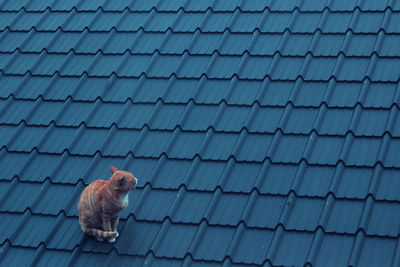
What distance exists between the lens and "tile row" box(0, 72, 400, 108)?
9078mm

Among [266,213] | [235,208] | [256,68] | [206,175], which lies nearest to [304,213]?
[266,213]

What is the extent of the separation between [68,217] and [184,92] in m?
2.12

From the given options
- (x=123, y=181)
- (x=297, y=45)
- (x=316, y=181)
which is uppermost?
(x=297, y=45)

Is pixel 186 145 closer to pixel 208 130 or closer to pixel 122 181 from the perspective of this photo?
pixel 208 130

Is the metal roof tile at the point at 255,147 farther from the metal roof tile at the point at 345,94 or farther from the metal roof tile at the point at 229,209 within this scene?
the metal roof tile at the point at 345,94

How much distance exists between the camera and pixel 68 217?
854cm

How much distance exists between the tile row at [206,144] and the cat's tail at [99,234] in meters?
1.15

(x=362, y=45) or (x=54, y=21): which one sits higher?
(x=362, y=45)

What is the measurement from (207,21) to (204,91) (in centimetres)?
144

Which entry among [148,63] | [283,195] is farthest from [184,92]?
[283,195]

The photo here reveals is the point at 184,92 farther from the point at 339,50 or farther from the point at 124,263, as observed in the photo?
the point at 124,263

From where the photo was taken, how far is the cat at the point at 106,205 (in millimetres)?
8078

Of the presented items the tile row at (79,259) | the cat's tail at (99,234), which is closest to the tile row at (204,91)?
Result: the cat's tail at (99,234)

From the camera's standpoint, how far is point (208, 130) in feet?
29.9
